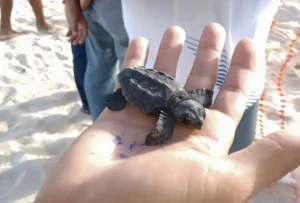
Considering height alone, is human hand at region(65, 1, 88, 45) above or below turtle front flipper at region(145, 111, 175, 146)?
below

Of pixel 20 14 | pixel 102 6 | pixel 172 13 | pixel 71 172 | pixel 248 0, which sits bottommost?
pixel 20 14

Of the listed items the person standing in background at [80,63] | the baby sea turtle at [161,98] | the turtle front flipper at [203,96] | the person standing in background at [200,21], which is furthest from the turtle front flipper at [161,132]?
the person standing in background at [80,63]

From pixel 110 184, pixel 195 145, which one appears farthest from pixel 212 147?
pixel 110 184

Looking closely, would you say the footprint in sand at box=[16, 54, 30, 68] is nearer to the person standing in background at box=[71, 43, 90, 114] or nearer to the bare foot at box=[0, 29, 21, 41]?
the bare foot at box=[0, 29, 21, 41]

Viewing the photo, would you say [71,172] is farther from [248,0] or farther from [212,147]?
[248,0]

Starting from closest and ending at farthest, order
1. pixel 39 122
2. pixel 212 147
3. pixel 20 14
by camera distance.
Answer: pixel 212 147 → pixel 39 122 → pixel 20 14

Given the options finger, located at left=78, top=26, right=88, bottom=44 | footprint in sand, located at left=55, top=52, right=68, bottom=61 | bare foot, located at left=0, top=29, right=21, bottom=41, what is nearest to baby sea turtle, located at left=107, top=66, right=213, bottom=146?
finger, located at left=78, top=26, right=88, bottom=44

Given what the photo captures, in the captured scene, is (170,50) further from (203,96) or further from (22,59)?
(22,59)
